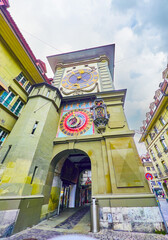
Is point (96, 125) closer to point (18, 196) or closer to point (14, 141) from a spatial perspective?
point (14, 141)

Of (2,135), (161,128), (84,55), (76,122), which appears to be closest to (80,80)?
(84,55)

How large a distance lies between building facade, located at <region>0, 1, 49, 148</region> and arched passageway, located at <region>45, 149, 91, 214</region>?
5030 millimetres

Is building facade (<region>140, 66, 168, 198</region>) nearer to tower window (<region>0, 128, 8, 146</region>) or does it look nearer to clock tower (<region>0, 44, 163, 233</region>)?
clock tower (<region>0, 44, 163, 233</region>)

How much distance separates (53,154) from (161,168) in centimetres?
2451

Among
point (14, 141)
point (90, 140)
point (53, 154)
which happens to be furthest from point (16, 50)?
point (90, 140)

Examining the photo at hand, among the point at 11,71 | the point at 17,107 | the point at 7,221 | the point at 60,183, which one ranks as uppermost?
the point at 11,71

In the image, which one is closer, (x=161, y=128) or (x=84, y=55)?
(x=84, y=55)

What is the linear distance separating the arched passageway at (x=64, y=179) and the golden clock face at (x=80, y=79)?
967 centimetres

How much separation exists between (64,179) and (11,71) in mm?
12078

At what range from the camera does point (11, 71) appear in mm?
9914

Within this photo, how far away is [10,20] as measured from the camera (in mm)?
9297

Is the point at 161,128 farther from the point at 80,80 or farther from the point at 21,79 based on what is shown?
the point at 21,79

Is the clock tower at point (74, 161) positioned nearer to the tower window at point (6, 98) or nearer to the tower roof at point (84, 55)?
the tower window at point (6, 98)

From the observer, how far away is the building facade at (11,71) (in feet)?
28.3
